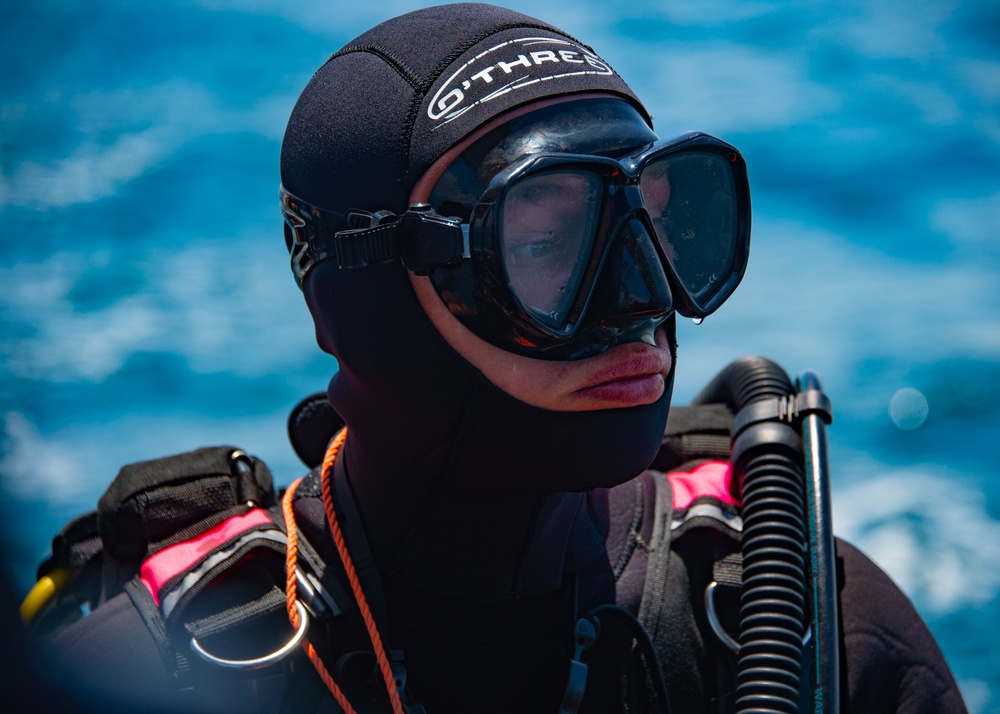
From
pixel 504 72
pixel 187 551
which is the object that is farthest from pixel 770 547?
pixel 187 551

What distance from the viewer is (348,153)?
69.5 inches

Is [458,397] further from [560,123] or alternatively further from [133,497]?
[133,497]

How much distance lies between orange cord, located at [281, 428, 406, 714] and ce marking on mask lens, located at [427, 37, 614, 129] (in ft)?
2.35

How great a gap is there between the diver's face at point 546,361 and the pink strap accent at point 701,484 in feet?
1.30

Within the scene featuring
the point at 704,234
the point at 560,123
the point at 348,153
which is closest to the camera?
the point at 560,123

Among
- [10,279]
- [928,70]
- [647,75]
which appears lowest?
[10,279]

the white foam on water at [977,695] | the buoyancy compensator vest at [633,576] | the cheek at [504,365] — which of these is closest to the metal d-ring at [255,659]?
the buoyancy compensator vest at [633,576]

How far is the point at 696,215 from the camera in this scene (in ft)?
6.13

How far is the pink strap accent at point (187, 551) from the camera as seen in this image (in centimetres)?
187

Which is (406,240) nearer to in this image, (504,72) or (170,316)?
(504,72)

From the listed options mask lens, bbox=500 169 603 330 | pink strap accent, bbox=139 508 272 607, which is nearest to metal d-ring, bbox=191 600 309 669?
pink strap accent, bbox=139 508 272 607

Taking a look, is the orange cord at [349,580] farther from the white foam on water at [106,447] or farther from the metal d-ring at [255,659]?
the white foam on water at [106,447]

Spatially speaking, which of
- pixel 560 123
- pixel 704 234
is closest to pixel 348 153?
pixel 560 123

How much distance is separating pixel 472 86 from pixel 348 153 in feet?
0.77
